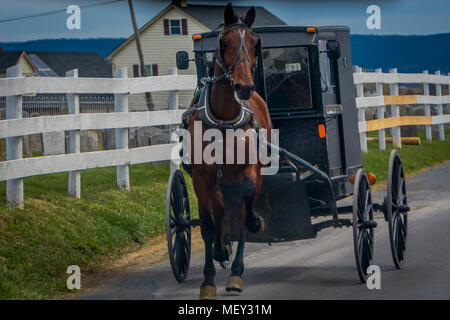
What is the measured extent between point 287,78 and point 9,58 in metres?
68.9

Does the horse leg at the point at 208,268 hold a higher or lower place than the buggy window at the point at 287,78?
lower

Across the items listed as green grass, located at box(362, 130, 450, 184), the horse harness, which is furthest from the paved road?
green grass, located at box(362, 130, 450, 184)

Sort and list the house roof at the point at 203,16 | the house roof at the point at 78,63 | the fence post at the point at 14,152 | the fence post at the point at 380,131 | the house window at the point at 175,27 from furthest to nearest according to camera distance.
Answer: the house roof at the point at 78,63
the house window at the point at 175,27
the house roof at the point at 203,16
the fence post at the point at 380,131
the fence post at the point at 14,152

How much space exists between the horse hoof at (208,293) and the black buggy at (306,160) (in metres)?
0.71

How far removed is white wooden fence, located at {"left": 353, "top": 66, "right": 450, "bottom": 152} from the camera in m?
19.7

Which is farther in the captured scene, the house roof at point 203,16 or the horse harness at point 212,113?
the house roof at point 203,16

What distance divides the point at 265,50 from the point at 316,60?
0.59 meters

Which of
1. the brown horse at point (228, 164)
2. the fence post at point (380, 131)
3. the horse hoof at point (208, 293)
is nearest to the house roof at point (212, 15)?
the fence post at point (380, 131)

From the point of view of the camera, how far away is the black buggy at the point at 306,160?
8211 mm

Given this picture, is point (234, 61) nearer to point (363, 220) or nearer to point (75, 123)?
point (363, 220)

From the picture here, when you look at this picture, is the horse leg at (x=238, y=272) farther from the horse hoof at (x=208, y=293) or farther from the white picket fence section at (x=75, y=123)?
the white picket fence section at (x=75, y=123)

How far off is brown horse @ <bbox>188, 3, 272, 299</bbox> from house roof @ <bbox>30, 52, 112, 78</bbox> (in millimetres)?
69020

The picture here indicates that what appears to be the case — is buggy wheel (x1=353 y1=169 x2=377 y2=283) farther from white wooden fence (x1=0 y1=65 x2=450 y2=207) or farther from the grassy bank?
white wooden fence (x1=0 y1=65 x2=450 y2=207)

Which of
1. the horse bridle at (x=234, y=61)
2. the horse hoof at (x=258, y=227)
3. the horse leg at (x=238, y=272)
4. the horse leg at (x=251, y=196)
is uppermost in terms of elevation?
the horse bridle at (x=234, y=61)
